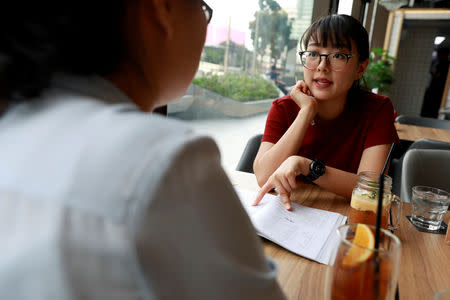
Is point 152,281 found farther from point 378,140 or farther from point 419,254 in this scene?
point 378,140

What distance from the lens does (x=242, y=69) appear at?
2.56m

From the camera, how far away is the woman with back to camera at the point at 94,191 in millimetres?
260

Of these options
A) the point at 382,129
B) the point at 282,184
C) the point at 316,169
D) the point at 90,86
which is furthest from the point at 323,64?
the point at 90,86

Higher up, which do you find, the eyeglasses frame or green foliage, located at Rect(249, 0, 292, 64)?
green foliage, located at Rect(249, 0, 292, 64)

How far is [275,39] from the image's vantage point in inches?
115

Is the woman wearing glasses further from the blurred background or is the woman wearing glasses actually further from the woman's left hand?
the blurred background

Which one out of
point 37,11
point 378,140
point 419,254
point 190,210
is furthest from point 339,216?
point 37,11

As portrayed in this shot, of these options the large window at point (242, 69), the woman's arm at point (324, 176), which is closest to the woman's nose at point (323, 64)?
the woman's arm at point (324, 176)

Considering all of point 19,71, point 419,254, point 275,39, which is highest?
point 275,39

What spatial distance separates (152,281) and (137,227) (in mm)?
51

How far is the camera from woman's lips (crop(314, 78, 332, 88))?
1.53m

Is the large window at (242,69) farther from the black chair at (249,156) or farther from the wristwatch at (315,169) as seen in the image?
the wristwatch at (315,169)

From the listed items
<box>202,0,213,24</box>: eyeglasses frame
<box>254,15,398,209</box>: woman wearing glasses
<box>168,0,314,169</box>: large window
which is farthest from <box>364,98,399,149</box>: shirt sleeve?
<box>202,0,213,24</box>: eyeglasses frame

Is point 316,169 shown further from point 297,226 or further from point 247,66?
point 247,66
